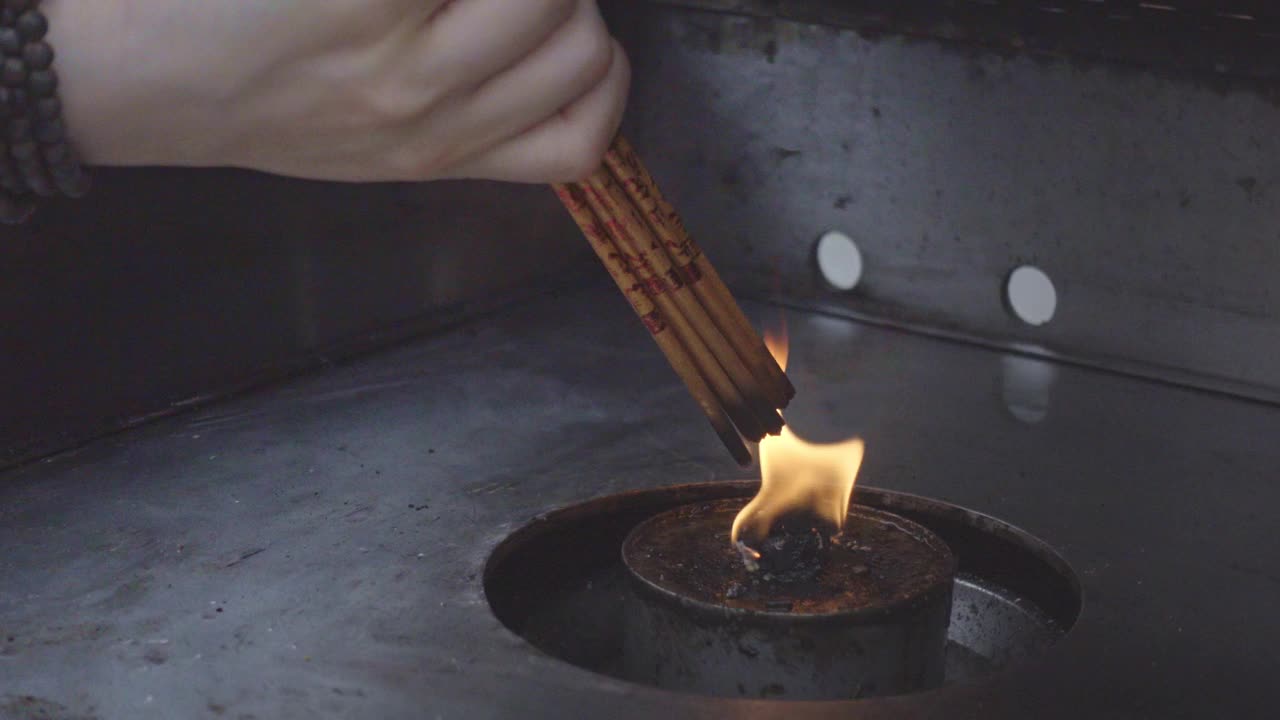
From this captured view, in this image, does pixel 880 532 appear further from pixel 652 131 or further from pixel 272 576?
pixel 652 131

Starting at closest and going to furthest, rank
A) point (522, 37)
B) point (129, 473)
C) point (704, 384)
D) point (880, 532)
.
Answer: point (522, 37), point (704, 384), point (880, 532), point (129, 473)

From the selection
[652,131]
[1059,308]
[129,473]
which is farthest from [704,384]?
[652,131]

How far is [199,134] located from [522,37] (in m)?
0.19

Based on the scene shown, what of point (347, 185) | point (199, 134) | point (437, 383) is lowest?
point (437, 383)

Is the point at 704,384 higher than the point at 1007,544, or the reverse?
the point at 704,384

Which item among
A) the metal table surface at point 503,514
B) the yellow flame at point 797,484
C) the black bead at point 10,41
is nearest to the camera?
the black bead at point 10,41

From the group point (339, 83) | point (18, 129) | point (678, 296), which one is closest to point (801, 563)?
point (678, 296)

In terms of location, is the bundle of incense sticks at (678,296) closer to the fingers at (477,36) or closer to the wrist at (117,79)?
the fingers at (477,36)

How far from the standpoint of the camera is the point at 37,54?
786 mm

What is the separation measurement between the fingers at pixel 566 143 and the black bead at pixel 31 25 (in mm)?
229

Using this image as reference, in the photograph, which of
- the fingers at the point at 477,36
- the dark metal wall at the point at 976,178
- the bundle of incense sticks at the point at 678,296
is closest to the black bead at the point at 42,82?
the fingers at the point at 477,36

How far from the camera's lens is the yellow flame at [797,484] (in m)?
1.12

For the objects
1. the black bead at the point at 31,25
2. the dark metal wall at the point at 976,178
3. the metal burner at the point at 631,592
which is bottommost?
the metal burner at the point at 631,592

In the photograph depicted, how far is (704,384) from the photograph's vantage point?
1016mm
